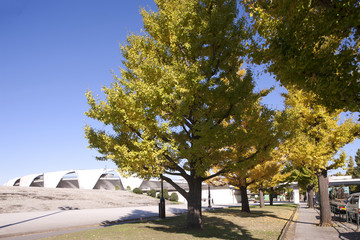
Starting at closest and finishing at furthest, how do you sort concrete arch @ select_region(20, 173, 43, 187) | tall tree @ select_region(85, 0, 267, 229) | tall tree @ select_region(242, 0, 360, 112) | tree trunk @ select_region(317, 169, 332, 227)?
tall tree @ select_region(242, 0, 360, 112) → tall tree @ select_region(85, 0, 267, 229) → tree trunk @ select_region(317, 169, 332, 227) → concrete arch @ select_region(20, 173, 43, 187)

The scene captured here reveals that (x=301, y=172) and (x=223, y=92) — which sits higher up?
(x=223, y=92)

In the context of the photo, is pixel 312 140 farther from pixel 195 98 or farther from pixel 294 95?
pixel 195 98

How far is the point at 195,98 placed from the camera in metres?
10.6

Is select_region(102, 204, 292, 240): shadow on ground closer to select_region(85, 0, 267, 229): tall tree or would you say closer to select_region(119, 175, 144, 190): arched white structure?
select_region(85, 0, 267, 229): tall tree

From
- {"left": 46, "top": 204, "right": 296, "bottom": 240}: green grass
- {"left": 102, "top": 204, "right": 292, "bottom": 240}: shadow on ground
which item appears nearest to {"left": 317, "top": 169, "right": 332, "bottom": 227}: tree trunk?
{"left": 46, "top": 204, "right": 296, "bottom": 240}: green grass

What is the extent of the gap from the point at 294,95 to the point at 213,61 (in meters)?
6.41

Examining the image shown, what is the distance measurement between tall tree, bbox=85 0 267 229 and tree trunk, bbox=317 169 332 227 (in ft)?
20.7

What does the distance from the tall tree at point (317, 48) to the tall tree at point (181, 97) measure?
3.90 metres

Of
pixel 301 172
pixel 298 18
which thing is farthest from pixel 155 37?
pixel 301 172

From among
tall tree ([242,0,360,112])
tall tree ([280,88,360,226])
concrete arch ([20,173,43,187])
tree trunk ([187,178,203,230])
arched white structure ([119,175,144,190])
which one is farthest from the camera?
arched white structure ([119,175,144,190])

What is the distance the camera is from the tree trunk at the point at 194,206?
1159 cm

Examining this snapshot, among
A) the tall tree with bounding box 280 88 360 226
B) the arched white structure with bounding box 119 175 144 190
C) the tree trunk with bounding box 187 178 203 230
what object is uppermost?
the tall tree with bounding box 280 88 360 226

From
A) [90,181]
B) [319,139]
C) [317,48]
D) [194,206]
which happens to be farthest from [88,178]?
[317,48]

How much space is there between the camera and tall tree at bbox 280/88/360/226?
1334 cm
